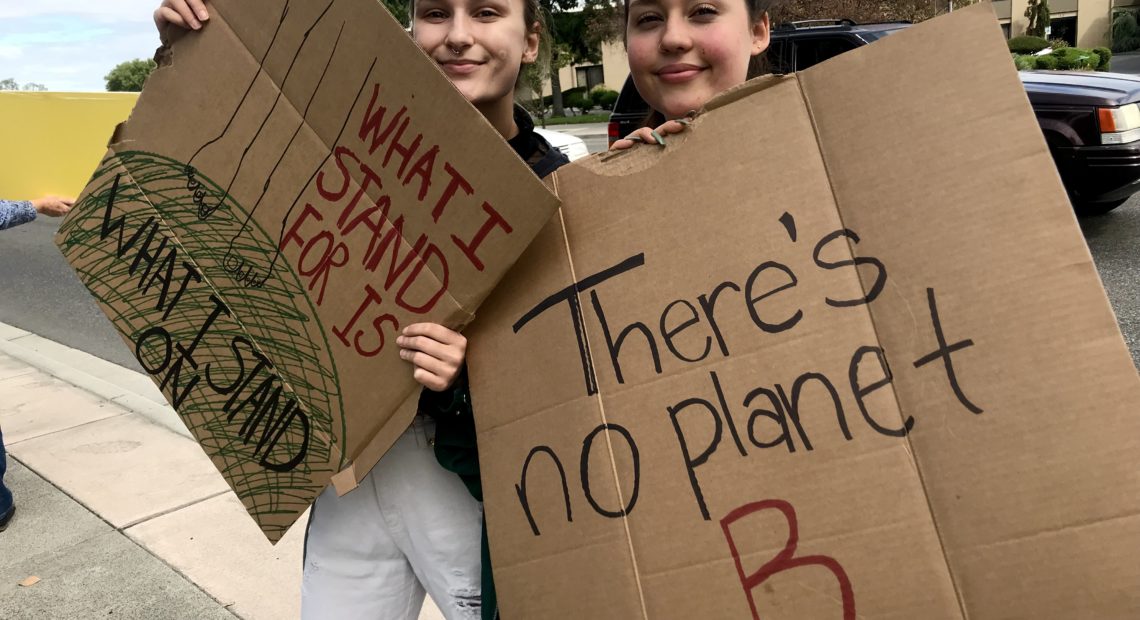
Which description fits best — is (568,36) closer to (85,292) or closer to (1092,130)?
(85,292)

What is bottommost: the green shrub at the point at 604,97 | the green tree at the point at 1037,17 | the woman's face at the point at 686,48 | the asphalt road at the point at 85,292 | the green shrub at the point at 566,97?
the green shrub at the point at 566,97

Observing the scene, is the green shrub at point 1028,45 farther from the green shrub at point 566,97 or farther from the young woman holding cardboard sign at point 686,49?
the young woman holding cardboard sign at point 686,49

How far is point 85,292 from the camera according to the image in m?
7.45

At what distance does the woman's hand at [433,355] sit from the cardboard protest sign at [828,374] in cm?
7

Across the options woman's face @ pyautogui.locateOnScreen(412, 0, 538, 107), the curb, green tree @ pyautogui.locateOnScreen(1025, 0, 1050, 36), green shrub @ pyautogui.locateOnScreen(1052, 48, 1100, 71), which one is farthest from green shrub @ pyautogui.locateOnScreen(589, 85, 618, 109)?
woman's face @ pyautogui.locateOnScreen(412, 0, 538, 107)

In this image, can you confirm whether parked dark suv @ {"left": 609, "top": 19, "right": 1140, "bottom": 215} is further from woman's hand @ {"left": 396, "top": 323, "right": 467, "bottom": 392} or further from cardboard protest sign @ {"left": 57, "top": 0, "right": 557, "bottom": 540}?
woman's hand @ {"left": 396, "top": 323, "right": 467, "bottom": 392}

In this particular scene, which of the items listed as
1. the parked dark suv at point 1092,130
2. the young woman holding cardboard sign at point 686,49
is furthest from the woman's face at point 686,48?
the parked dark suv at point 1092,130

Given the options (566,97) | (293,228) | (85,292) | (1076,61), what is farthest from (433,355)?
(566,97)

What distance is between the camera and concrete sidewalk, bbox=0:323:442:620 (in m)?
2.78

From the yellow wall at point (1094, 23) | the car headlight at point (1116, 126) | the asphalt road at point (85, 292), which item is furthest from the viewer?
the yellow wall at point (1094, 23)

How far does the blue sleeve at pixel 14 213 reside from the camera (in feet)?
9.74

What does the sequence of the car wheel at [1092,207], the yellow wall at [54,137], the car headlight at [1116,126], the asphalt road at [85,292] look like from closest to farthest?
the yellow wall at [54,137]
the asphalt road at [85,292]
the car headlight at [1116,126]
the car wheel at [1092,207]

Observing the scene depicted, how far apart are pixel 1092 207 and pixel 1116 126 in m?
0.88

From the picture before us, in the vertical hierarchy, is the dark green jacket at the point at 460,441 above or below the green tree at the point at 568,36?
above
